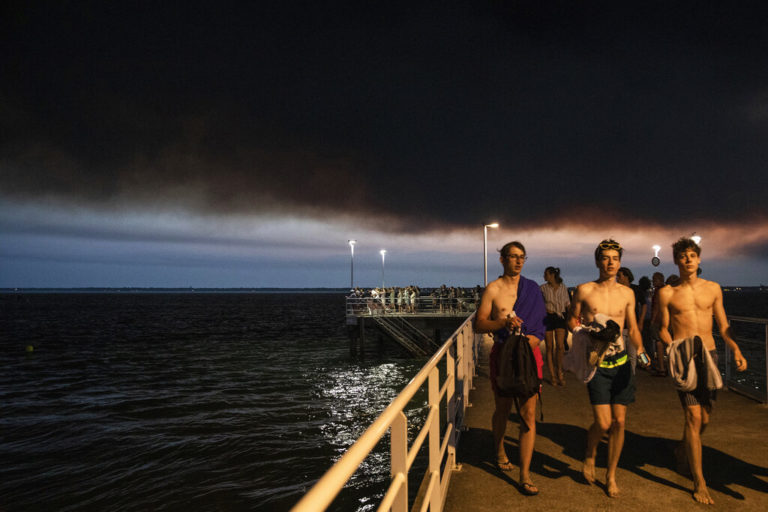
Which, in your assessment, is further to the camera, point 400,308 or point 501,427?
point 400,308

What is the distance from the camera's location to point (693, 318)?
11.6 ft

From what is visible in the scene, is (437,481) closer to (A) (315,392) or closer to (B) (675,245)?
(B) (675,245)

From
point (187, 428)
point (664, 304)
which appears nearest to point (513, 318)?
point (664, 304)

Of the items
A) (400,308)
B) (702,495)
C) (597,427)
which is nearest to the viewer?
(702,495)

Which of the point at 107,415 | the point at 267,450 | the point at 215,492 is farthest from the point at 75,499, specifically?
the point at 107,415

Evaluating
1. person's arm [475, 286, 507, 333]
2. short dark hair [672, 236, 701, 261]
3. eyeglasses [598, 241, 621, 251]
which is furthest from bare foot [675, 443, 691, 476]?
person's arm [475, 286, 507, 333]

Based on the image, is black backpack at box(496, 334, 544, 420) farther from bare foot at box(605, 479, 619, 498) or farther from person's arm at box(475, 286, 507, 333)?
bare foot at box(605, 479, 619, 498)

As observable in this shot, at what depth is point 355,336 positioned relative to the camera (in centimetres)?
2372

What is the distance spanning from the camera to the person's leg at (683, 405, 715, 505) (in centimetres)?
326

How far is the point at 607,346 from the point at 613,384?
357mm

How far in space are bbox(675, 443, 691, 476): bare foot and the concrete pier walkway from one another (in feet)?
0.19

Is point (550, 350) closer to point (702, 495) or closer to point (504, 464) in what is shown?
point (504, 464)

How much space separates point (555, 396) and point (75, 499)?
8351mm

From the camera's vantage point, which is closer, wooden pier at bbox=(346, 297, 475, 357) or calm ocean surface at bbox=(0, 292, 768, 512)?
calm ocean surface at bbox=(0, 292, 768, 512)
